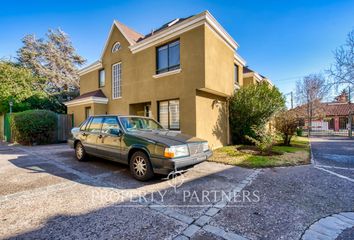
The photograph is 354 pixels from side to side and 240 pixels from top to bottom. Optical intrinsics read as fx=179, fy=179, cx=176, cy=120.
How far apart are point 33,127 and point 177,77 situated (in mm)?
10148

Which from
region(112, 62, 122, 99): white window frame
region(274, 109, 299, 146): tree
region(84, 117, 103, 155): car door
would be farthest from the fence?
region(274, 109, 299, 146): tree

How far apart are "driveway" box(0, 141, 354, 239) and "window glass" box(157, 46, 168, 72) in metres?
6.49

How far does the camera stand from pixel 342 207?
350 cm

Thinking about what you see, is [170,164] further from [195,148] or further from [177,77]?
[177,77]

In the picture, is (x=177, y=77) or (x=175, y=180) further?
(x=177, y=77)

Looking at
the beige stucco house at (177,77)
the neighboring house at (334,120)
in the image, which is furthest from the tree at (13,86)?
the neighboring house at (334,120)

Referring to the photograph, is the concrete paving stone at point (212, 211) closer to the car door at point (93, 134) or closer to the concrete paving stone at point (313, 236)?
the concrete paving stone at point (313, 236)

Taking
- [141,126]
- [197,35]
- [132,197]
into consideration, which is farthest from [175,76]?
[132,197]

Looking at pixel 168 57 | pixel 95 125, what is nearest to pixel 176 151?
pixel 95 125

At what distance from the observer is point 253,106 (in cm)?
1091

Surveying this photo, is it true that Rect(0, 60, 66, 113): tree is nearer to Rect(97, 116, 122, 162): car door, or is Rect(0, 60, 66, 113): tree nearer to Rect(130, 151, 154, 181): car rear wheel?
Rect(97, 116, 122, 162): car door

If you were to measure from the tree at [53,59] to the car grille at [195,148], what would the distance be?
82.0 feet

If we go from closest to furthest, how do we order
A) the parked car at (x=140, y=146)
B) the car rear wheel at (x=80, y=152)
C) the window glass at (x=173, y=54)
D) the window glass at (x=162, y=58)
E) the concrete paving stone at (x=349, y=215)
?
1. the concrete paving stone at (x=349, y=215)
2. the parked car at (x=140, y=146)
3. the car rear wheel at (x=80, y=152)
4. the window glass at (x=173, y=54)
5. the window glass at (x=162, y=58)

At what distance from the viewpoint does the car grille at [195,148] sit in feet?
16.0
